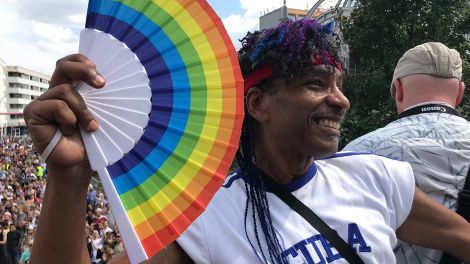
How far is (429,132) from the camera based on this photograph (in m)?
2.17

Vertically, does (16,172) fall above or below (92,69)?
below

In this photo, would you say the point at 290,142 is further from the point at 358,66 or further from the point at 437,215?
the point at 358,66

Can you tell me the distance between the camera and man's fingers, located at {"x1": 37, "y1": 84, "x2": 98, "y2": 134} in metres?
1.06

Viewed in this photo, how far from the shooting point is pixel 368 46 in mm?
11344

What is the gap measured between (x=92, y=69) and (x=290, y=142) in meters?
0.83

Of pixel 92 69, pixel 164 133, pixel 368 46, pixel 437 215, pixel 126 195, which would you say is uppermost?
pixel 368 46

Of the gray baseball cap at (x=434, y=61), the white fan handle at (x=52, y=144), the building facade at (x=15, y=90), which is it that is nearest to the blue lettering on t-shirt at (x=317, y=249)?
the white fan handle at (x=52, y=144)

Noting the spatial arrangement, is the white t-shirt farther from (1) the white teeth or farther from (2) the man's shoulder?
(1) the white teeth

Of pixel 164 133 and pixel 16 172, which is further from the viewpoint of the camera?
pixel 16 172

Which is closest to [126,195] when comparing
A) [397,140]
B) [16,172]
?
[397,140]

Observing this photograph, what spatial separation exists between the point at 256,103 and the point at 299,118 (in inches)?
7.7

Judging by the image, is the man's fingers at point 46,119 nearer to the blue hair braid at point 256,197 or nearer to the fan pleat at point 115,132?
the fan pleat at point 115,132

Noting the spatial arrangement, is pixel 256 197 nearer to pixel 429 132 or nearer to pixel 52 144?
pixel 52 144

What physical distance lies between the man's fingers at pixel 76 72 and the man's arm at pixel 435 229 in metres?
1.27
